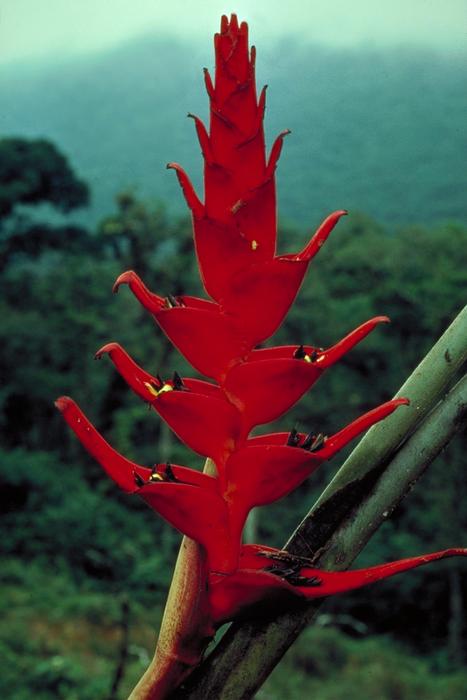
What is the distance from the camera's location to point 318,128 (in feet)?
82.6

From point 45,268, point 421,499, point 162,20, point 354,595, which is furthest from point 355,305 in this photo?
point 162,20

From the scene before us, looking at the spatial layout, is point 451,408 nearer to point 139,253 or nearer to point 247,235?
point 247,235

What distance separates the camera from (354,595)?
16.9 metres

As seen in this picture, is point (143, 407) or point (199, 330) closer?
point (199, 330)

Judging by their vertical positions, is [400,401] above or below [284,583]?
above

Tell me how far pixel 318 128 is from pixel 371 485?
2540 cm

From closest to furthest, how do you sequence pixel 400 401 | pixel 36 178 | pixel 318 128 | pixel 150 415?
pixel 400 401 → pixel 150 415 → pixel 36 178 → pixel 318 128

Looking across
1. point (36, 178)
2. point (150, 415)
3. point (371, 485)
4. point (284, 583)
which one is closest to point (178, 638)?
point (284, 583)

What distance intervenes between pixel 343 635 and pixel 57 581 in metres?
5.08

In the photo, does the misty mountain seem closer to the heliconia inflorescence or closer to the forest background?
the forest background

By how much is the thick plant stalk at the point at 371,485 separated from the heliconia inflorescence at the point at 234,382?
0.07 ft

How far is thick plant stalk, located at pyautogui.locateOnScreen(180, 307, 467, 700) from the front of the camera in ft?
2.41

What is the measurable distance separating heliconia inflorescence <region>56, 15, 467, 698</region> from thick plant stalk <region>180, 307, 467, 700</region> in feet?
0.07

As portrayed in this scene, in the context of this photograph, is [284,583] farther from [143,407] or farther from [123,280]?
[143,407]
